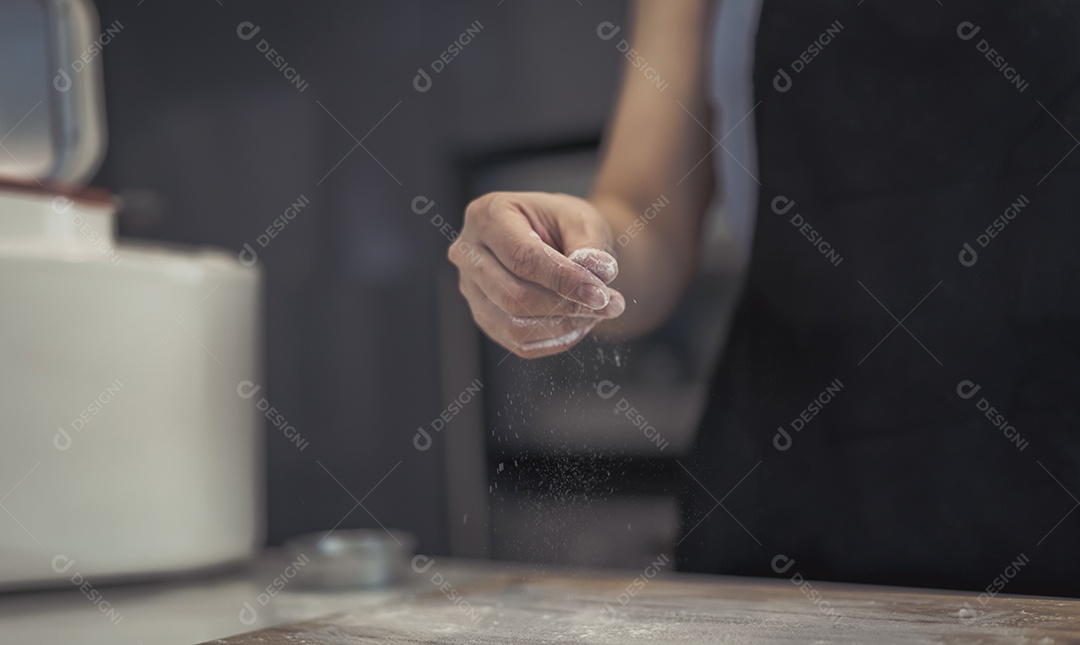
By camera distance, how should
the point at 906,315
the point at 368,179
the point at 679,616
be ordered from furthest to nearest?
1. the point at 368,179
2. the point at 906,315
3. the point at 679,616

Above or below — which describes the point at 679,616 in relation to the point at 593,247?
below

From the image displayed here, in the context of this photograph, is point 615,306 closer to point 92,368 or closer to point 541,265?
point 541,265

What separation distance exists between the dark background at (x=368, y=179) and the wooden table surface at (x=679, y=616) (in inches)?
19.6

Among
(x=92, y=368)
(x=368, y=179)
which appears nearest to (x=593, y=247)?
(x=92, y=368)

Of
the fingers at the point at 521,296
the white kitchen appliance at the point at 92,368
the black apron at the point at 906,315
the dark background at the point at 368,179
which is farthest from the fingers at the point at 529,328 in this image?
the dark background at the point at 368,179

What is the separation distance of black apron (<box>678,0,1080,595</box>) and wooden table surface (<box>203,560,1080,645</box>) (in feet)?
0.26

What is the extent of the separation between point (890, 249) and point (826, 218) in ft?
0.17

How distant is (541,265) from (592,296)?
32 mm

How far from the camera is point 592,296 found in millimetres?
506

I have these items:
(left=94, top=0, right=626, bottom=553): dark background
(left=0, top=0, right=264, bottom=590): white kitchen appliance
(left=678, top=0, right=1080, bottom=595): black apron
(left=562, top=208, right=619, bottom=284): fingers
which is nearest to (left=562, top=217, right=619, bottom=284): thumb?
(left=562, top=208, right=619, bottom=284): fingers

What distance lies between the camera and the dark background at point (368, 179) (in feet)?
3.62

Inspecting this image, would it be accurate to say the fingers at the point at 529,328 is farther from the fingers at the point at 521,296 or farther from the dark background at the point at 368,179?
the dark background at the point at 368,179

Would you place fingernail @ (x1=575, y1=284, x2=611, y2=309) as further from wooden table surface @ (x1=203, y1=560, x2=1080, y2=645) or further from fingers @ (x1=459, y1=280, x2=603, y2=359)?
wooden table surface @ (x1=203, y1=560, x2=1080, y2=645)

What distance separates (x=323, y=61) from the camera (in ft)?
3.65
